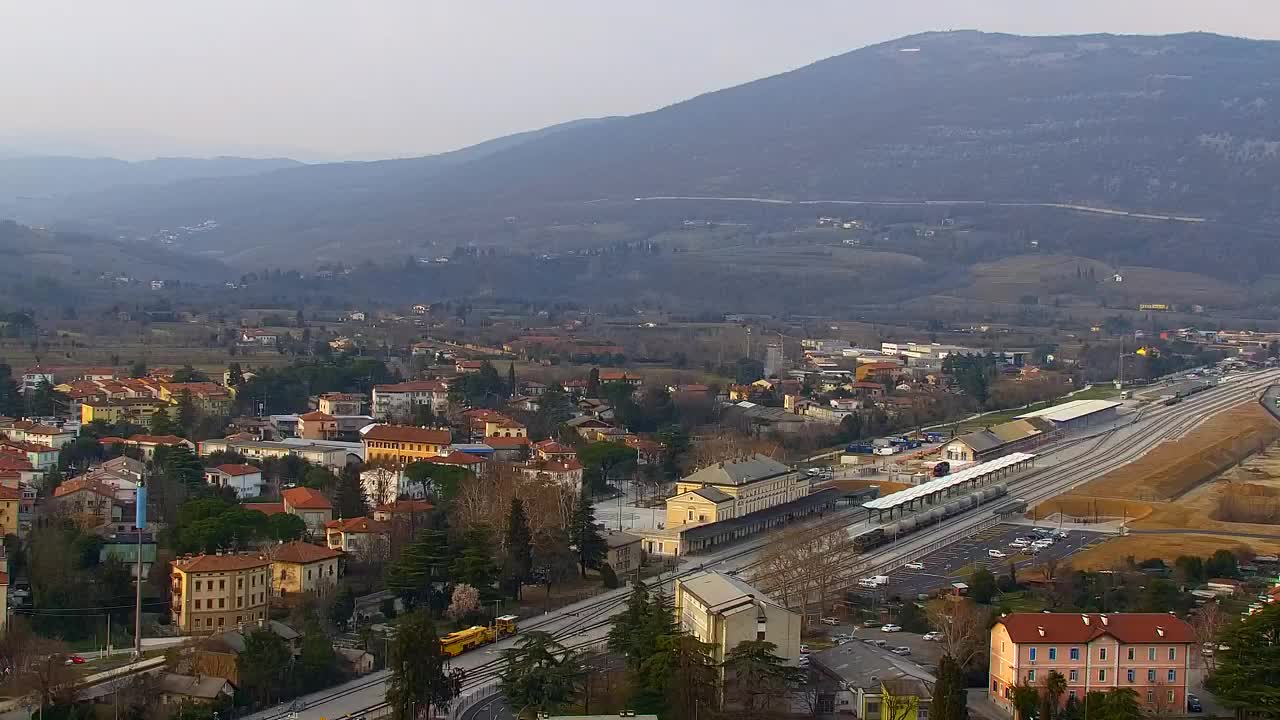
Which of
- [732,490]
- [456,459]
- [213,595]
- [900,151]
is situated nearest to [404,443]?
[456,459]

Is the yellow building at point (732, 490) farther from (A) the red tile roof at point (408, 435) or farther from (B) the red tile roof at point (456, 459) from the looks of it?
(A) the red tile roof at point (408, 435)

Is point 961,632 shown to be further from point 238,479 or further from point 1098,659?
point 238,479

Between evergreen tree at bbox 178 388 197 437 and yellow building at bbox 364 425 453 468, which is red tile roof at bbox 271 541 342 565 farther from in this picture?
evergreen tree at bbox 178 388 197 437

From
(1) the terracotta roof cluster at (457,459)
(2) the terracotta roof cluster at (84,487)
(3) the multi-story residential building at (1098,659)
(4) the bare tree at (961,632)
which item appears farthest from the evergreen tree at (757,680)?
(1) the terracotta roof cluster at (457,459)

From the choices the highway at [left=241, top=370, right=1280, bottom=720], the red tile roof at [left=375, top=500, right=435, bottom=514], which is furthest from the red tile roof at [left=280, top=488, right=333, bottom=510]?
the highway at [left=241, top=370, right=1280, bottom=720]

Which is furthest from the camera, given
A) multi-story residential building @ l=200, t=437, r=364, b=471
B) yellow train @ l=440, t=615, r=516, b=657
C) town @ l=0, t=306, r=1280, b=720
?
multi-story residential building @ l=200, t=437, r=364, b=471

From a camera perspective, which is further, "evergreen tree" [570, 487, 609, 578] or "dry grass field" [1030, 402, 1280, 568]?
"dry grass field" [1030, 402, 1280, 568]

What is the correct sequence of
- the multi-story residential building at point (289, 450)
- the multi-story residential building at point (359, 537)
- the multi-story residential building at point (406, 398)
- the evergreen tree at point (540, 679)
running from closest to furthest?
the evergreen tree at point (540, 679)
the multi-story residential building at point (359, 537)
the multi-story residential building at point (289, 450)
the multi-story residential building at point (406, 398)
